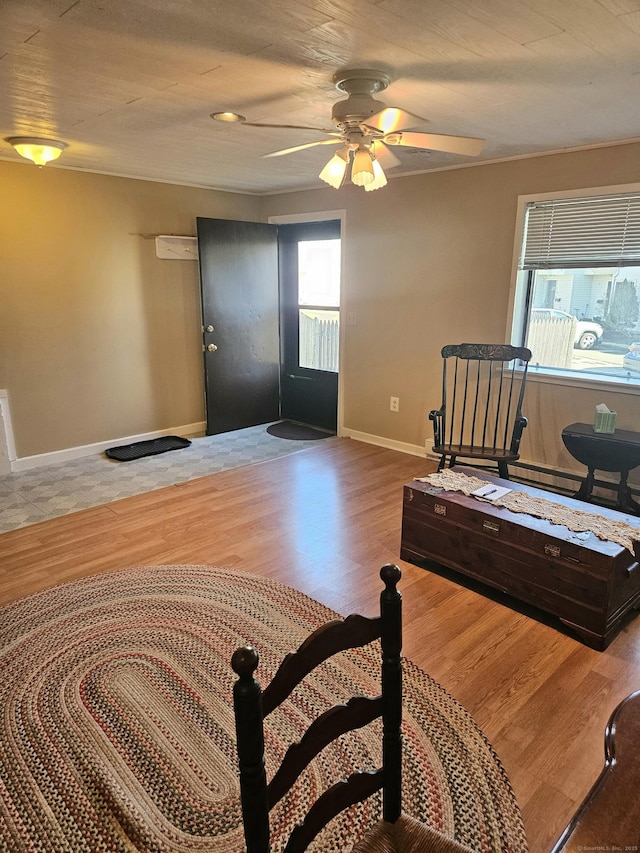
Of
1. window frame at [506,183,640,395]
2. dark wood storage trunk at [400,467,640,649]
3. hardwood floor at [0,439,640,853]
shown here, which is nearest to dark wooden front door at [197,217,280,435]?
hardwood floor at [0,439,640,853]

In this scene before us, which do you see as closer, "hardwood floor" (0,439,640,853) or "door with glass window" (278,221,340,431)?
"hardwood floor" (0,439,640,853)

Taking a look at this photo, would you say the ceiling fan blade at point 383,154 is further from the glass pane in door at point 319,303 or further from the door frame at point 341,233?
the glass pane in door at point 319,303

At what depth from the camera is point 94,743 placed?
1.82m

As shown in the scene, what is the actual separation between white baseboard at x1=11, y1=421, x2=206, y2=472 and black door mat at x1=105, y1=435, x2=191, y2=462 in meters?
0.05

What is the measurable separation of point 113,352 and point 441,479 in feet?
10.5

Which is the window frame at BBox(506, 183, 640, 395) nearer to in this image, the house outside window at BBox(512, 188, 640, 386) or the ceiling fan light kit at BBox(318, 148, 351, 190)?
the house outside window at BBox(512, 188, 640, 386)

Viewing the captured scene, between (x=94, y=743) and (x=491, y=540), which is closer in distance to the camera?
(x=94, y=743)

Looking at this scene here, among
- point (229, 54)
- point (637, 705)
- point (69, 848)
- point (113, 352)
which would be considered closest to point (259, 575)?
point (69, 848)

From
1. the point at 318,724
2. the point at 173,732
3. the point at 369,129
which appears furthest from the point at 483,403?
the point at 318,724

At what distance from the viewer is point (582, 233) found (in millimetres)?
3602

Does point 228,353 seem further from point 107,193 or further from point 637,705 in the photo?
point 637,705

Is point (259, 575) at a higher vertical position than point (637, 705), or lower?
lower

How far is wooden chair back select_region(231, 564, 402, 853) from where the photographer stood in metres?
0.77

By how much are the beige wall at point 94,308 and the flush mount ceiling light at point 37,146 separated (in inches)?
26.3
